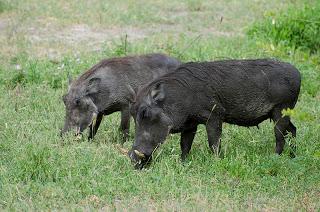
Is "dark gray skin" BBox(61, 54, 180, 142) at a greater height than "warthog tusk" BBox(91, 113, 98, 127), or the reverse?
"dark gray skin" BBox(61, 54, 180, 142)

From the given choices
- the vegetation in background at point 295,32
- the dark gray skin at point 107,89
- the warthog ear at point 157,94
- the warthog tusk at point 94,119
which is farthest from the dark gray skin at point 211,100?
the vegetation in background at point 295,32

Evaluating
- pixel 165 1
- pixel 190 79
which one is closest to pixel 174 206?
pixel 190 79

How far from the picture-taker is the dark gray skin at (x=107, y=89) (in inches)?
341

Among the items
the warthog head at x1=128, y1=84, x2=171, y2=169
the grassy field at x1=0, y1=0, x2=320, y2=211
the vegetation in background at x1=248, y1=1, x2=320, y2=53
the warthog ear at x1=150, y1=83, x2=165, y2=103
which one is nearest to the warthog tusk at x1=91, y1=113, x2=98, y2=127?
the grassy field at x1=0, y1=0, x2=320, y2=211

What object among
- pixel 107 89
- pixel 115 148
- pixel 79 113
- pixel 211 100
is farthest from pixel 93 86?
pixel 211 100

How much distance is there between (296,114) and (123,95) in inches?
151

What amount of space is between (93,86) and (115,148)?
1.09 meters

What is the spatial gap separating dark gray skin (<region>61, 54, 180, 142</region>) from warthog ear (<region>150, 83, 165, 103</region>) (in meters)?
1.39

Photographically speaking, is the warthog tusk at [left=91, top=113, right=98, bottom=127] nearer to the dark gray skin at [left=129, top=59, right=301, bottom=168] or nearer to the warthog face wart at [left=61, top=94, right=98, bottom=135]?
the warthog face wart at [left=61, top=94, right=98, bottom=135]

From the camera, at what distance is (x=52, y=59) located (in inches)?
483

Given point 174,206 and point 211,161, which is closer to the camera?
point 174,206

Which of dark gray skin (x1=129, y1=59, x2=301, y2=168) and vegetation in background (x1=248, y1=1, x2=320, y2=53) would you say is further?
vegetation in background (x1=248, y1=1, x2=320, y2=53)

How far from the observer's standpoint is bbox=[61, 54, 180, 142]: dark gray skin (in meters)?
8.67

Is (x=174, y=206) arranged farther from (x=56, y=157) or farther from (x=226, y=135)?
(x=226, y=135)
